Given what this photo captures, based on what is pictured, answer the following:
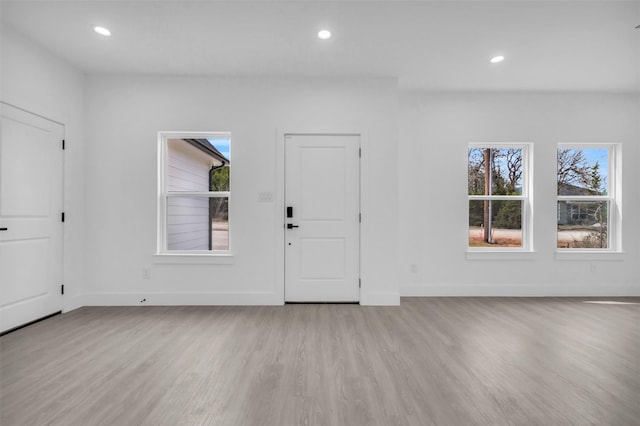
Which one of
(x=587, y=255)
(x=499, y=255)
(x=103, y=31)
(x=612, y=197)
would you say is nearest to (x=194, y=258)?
(x=103, y=31)

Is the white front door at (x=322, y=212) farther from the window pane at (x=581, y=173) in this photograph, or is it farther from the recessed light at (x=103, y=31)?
the window pane at (x=581, y=173)

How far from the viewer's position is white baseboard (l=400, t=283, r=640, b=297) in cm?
446

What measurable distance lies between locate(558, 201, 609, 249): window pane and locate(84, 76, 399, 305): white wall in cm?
269

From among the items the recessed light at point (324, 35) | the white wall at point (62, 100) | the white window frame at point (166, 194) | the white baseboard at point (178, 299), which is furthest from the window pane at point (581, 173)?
the white wall at point (62, 100)

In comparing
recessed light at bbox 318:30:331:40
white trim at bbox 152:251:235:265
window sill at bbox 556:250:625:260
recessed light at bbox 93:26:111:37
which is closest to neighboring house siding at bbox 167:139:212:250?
white trim at bbox 152:251:235:265

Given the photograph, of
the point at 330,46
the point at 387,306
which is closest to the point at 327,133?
the point at 330,46

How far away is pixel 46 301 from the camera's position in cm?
344

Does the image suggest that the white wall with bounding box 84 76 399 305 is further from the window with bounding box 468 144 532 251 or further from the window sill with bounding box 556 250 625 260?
the window sill with bounding box 556 250 625 260

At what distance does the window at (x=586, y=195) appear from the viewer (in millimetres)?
4664

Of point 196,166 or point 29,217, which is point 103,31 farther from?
point 29,217

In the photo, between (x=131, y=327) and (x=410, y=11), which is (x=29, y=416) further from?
(x=410, y=11)

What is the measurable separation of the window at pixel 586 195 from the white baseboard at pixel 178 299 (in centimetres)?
427

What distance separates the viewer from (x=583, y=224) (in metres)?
4.69

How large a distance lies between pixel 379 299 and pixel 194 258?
2.31 meters
